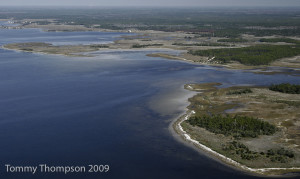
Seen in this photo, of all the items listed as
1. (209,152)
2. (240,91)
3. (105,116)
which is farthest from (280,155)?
(240,91)

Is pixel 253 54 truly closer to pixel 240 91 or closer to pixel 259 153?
pixel 240 91

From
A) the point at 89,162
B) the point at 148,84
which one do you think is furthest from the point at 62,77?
the point at 89,162

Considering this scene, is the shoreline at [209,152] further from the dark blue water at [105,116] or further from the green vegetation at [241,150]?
the green vegetation at [241,150]

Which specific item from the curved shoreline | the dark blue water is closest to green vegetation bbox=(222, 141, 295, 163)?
the curved shoreline

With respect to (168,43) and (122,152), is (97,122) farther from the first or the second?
(168,43)

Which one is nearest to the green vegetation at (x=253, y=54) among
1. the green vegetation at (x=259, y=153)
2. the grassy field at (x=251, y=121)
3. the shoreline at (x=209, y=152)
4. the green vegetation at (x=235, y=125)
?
the grassy field at (x=251, y=121)

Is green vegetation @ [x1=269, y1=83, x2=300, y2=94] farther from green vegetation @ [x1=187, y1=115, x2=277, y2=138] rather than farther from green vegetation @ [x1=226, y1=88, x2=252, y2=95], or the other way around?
green vegetation @ [x1=187, y1=115, x2=277, y2=138]
